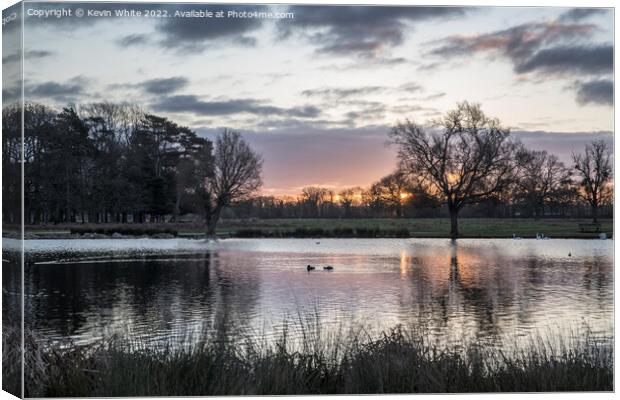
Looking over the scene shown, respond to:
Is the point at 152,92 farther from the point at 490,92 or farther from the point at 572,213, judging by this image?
the point at 572,213

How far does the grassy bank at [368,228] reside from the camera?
36.3 ft

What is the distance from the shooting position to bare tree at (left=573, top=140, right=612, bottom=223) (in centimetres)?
1028

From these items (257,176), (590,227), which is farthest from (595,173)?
(257,176)

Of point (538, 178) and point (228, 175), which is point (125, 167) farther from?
point (538, 178)

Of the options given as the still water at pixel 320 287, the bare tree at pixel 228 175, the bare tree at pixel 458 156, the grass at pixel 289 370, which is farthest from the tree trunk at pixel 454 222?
the grass at pixel 289 370

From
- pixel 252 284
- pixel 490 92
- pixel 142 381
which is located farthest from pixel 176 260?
pixel 490 92

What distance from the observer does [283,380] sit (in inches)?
334

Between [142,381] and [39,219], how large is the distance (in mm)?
2329

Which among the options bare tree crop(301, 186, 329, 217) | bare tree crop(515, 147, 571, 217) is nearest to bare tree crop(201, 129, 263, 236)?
bare tree crop(301, 186, 329, 217)

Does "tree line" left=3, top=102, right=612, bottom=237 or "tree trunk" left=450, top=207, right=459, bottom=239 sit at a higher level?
"tree line" left=3, top=102, right=612, bottom=237

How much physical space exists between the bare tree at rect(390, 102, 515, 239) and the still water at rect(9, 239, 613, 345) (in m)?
0.77

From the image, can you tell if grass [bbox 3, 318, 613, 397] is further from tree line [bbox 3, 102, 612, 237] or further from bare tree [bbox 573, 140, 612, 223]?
bare tree [bbox 573, 140, 612, 223]

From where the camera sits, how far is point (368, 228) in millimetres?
12023

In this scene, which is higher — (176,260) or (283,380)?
(176,260)
